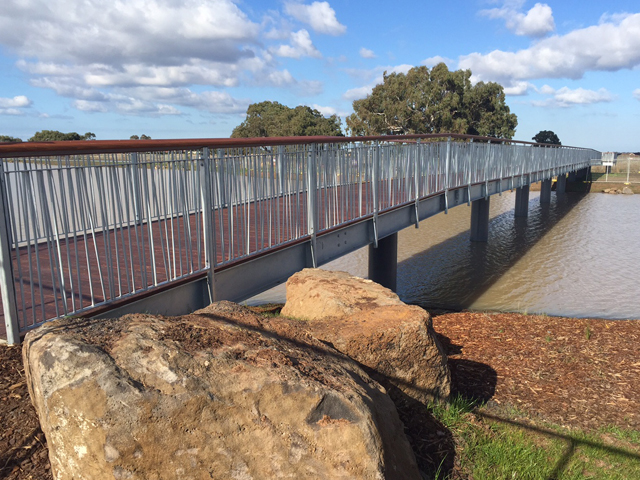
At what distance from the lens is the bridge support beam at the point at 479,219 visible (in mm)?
20500

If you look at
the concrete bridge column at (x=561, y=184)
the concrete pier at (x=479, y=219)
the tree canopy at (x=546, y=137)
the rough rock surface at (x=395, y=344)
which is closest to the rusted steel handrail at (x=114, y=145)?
the rough rock surface at (x=395, y=344)

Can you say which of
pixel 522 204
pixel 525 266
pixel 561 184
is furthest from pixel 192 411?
pixel 561 184

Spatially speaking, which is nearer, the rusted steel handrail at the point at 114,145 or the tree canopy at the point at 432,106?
the rusted steel handrail at the point at 114,145

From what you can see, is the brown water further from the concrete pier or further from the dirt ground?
the dirt ground

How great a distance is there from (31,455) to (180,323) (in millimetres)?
1127

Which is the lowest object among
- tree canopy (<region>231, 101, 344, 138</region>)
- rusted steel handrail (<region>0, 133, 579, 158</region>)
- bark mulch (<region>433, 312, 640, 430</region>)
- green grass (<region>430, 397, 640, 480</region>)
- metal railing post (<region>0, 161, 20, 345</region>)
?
bark mulch (<region>433, 312, 640, 430</region>)

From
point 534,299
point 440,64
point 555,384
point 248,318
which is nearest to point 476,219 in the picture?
point 534,299

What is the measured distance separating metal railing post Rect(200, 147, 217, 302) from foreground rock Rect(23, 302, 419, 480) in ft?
8.45

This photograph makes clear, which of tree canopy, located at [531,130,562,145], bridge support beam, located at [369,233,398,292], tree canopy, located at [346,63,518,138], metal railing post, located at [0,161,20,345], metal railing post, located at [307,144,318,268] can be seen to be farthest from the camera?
tree canopy, located at [531,130,562,145]

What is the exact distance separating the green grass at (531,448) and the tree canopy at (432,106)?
157 ft

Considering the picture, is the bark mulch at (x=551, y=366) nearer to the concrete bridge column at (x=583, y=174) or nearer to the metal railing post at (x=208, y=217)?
the metal railing post at (x=208, y=217)

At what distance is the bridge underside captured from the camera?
18.1 feet

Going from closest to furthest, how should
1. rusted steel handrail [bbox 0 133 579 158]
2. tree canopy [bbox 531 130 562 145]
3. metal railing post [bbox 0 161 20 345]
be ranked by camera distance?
rusted steel handrail [bbox 0 133 579 158]
metal railing post [bbox 0 161 20 345]
tree canopy [bbox 531 130 562 145]

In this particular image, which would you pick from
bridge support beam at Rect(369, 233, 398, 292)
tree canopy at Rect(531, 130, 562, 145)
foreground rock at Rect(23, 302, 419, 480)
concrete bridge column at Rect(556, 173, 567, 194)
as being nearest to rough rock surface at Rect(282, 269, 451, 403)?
foreground rock at Rect(23, 302, 419, 480)
